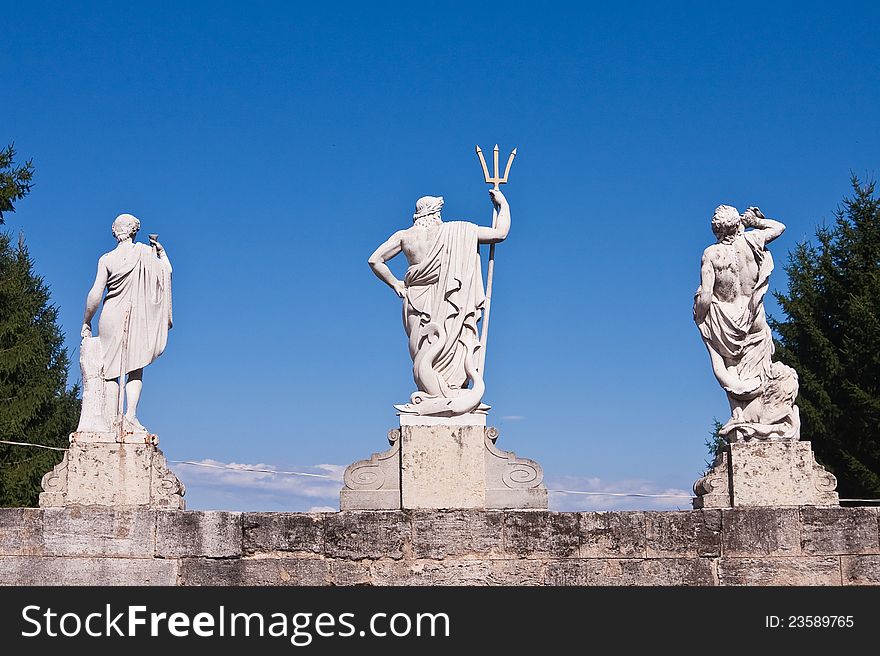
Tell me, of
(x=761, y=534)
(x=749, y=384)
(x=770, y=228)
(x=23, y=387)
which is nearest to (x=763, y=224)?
(x=770, y=228)

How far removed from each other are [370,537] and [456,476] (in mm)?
1022

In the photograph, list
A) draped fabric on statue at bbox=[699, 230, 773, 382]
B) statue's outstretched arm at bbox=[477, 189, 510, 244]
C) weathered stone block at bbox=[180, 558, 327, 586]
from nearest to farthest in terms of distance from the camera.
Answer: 1. weathered stone block at bbox=[180, 558, 327, 586]
2. draped fabric on statue at bbox=[699, 230, 773, 382]
3. statue's outstretched arm at bbox=[477, 189, 510, 244]

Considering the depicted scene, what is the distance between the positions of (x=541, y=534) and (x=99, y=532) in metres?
4.27

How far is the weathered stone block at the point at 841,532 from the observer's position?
419 inches

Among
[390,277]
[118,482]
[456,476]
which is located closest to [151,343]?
[118,482]

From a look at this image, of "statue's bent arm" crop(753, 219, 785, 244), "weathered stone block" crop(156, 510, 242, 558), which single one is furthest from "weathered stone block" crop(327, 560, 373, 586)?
"statue's bent arm" crop(753, 219, 785, 244)

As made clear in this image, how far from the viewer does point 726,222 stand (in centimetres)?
1130

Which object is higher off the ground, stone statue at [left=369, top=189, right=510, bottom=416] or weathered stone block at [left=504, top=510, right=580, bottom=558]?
stone statue at [left=369, top=189, right=510, bottom=416]

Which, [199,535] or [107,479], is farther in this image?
[107,479]

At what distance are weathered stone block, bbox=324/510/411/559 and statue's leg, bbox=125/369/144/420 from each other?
2.27 m

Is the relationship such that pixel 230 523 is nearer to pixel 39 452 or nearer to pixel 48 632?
pixel 48 632

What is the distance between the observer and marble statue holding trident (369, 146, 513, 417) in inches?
436

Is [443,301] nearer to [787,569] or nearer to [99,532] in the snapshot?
[99,532]

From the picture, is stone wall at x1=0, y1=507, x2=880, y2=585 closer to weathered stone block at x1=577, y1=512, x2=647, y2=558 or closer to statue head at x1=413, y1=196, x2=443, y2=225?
weathered stone block at x1=577, y1=512, x2=647, y2=558
